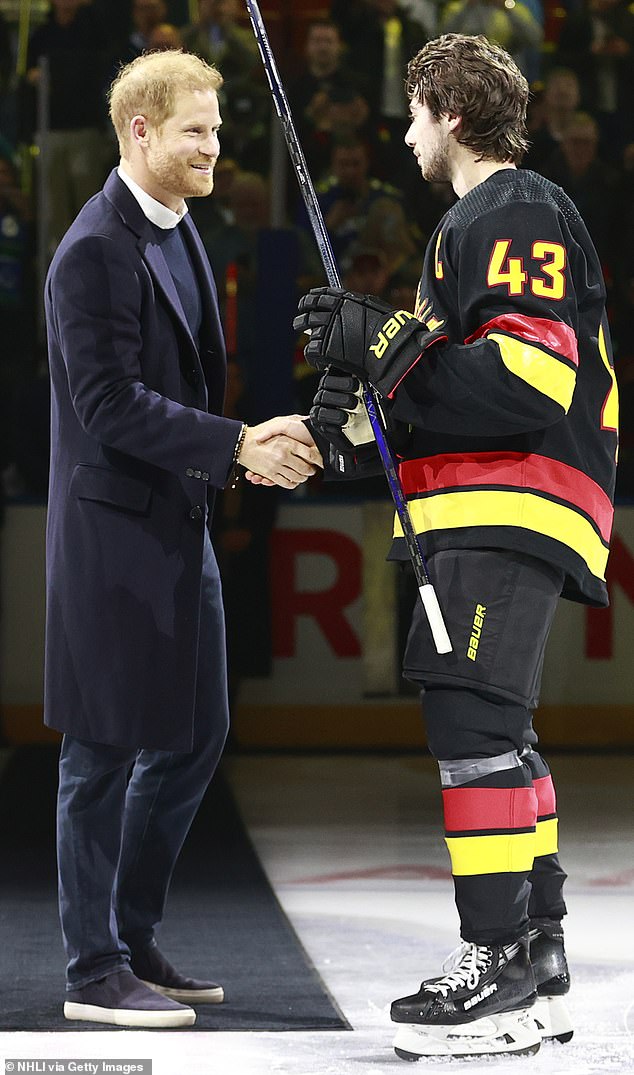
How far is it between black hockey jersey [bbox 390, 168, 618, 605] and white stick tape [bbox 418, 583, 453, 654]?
0.33ft

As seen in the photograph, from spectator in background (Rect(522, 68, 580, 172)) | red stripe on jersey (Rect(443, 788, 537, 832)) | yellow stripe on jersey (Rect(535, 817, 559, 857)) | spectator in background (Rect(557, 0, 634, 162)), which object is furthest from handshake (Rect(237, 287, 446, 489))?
spectator in background (Rect(557, 0, 634, 162))

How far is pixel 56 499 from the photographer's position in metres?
3.09

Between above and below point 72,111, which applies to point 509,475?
below

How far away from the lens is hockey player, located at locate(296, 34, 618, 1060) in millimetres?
2752

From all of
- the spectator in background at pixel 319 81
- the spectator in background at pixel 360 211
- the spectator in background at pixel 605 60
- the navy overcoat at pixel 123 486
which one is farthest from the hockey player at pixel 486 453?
the spectator in background at pixel 605 60

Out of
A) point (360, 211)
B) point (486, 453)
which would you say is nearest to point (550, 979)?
point (486, 453)

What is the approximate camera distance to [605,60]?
28.5 feet

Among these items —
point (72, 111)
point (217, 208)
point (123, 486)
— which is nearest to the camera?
point (123, 486)

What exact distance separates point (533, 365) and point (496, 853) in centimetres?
82

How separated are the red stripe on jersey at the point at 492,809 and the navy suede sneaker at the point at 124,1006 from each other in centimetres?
63

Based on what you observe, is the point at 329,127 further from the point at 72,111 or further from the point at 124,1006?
the point at 124,1006

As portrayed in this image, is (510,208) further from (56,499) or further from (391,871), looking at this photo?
(391,871)

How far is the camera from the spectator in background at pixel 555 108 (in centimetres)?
808

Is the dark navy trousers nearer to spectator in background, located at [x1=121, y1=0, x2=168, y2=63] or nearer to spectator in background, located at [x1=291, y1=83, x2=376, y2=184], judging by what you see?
spectator in background, located at [x1=291, y1=83, x2=376, y2=184]
